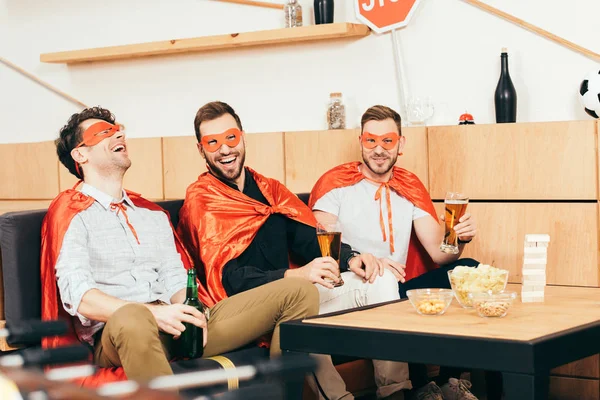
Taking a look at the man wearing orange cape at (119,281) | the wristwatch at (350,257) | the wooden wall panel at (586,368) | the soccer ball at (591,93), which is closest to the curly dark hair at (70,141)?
the man wearing orange cape at (119,281)

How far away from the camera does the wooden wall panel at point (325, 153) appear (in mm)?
4500

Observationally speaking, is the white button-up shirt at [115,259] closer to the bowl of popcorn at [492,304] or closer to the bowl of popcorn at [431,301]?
the bowl of popcorn at [431,301]

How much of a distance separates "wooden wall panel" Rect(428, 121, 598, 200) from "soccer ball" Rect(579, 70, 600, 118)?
79mm

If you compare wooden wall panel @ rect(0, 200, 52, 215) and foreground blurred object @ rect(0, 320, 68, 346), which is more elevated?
wooden wall panel @ rect(0, 200, 52, 215)

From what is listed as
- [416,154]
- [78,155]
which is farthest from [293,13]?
[78,155]

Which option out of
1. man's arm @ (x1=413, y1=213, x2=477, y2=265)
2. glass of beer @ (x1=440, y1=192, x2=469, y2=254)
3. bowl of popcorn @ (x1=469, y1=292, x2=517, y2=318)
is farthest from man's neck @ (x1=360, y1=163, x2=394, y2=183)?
bowl of popcorn @ (x1=469, y1=292, x2=517, y2=318)

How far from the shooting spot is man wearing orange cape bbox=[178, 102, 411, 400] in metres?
3.50

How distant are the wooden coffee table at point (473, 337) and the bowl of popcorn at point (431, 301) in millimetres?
26

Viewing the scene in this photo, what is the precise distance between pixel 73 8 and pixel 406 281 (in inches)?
123

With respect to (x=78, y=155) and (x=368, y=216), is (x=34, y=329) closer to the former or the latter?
(x=78, y=155)

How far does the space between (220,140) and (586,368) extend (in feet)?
6.29

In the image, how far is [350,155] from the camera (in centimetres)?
467

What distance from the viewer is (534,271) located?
3121 mm

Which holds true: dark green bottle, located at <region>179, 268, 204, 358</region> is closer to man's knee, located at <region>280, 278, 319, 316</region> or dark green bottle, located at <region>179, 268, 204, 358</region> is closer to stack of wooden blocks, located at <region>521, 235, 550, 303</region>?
man's knee, located at <region>280, 278, 319, 316</region>
